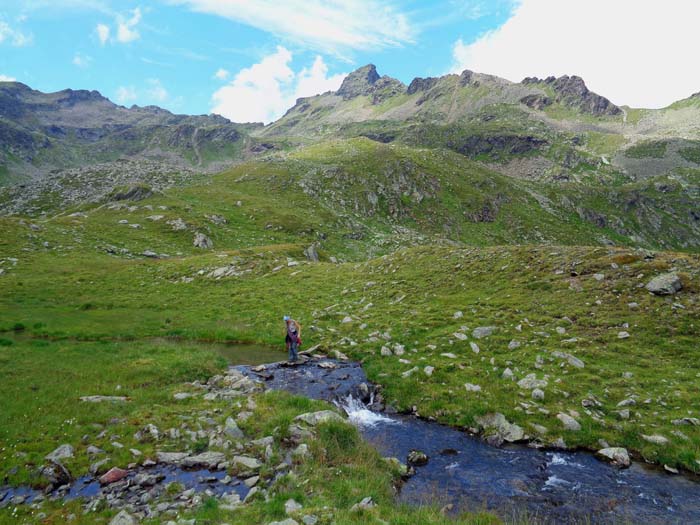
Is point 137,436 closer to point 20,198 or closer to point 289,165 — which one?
point 20,198

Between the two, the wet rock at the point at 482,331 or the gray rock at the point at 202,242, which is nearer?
the wet rock at the point at 482,331

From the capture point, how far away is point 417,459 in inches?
520

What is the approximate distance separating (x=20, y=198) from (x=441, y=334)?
119 m

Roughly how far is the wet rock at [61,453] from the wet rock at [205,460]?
3.67 m

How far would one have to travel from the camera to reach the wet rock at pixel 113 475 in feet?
35.3

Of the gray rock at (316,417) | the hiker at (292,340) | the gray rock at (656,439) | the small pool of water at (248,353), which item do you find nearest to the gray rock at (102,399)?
the small pool of water at (248,353)

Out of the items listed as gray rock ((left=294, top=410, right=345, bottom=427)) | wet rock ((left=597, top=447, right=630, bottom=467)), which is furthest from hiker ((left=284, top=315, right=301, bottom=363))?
wet rock ((left=597, top=447, right=630, bottom=467))

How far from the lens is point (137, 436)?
12977 millimetres

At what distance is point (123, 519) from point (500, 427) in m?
13.0

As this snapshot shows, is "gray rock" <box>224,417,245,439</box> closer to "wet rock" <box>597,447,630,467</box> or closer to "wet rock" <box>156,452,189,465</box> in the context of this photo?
"wet rock" <box>156,452,189,465</box>

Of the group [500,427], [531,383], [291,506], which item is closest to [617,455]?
[500,427]

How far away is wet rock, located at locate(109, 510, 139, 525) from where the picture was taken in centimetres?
899

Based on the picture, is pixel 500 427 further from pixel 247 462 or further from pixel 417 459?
pixel 247 462

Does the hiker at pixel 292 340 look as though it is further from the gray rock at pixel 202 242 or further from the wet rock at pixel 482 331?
the gray rock at pixel 202 242
